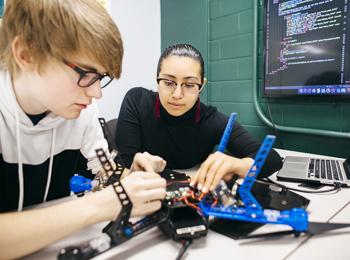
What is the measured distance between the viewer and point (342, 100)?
1602mm

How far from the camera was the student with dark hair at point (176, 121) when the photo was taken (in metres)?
1.26

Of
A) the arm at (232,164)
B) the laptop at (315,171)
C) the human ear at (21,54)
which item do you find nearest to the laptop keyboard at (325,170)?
the laptop at (315,171)

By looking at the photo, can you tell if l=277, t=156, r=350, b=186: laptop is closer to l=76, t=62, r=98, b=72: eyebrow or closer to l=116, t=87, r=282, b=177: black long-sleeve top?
l=116, t=87, r=282, b=177: black long-sleeve top

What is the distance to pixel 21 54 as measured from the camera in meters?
0.64

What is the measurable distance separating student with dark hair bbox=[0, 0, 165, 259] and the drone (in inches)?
1.1

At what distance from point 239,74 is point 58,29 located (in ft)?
5.47

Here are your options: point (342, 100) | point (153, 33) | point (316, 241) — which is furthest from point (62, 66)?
point (153, 33)

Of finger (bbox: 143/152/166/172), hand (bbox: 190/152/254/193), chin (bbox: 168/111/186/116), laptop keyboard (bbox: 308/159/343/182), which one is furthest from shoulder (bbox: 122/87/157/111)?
laptop keyboard (bbox: 308/159/343/182)

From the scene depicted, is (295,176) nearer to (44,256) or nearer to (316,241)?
(316,241)

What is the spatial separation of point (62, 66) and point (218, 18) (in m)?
1.84

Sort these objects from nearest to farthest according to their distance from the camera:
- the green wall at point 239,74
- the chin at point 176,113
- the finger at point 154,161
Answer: the finger at point 154,161 < the chin at point 176,113 < the green wall at point 239,74

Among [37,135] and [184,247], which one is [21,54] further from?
[184,247]

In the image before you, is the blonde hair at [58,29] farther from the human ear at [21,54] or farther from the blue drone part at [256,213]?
the blue drone part at [256,213]

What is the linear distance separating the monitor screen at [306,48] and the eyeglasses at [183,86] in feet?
2.58
